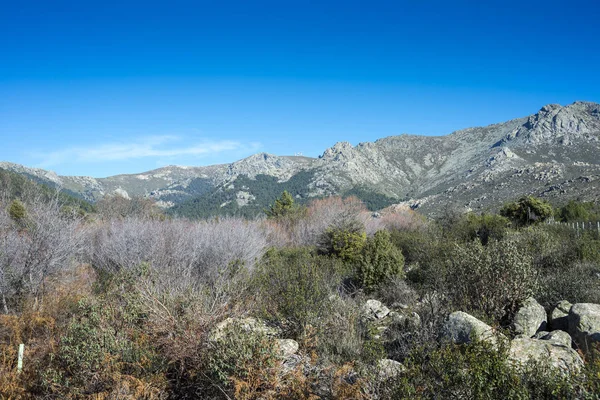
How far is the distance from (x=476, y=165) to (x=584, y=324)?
12090 centimetres

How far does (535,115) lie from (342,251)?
523 feet

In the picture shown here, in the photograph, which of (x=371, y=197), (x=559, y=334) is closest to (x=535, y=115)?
(x=371, y=197)

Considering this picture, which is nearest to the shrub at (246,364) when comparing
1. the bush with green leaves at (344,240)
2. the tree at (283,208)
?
the bush with green leaves at (344,240)

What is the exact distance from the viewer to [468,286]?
7844 mm

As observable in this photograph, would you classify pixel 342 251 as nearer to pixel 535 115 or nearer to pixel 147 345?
pixel 147 345

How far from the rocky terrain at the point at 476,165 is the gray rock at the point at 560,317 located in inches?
1712

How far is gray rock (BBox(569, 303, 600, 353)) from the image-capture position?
598 cm

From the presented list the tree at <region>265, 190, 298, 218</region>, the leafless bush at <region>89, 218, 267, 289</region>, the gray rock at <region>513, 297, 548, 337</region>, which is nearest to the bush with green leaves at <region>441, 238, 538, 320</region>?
the gray rock at <region>513, 297, 548, 337</region>

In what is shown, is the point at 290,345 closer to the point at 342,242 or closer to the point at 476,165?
the point at 342,242

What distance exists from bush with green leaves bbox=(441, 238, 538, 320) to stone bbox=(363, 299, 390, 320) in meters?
1.56

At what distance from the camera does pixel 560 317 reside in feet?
23.7

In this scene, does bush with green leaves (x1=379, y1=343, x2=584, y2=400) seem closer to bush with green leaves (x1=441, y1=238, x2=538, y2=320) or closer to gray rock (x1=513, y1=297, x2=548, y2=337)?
gray rock (x1=513, y1=297, x2=548, y2=337)

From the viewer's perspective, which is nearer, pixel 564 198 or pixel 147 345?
pixel 147 345

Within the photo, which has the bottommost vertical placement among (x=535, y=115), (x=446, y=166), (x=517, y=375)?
(x=517, y=375)
